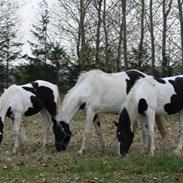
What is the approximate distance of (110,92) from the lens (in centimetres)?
1161

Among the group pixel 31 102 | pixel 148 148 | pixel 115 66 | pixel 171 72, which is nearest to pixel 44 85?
pixel 31 102

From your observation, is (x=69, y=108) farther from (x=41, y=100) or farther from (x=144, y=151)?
(x=144, y=151)

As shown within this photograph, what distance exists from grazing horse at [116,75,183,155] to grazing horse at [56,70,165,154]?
1192 millimetres

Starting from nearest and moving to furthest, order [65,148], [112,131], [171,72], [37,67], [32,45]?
[65,148]
[112,131]
[171,72]
[37,67]
[32,45]

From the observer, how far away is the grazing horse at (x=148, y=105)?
10117 mm

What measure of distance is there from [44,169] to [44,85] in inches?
184

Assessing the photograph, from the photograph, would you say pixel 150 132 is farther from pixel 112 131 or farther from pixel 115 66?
pixel 115 66

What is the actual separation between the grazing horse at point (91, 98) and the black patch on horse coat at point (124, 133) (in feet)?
4.34

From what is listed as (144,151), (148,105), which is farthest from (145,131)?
(148,105)

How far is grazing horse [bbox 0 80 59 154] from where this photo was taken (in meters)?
11.6

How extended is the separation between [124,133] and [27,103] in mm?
3255

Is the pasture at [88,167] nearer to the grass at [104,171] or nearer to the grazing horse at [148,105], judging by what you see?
the grass at [104,171]

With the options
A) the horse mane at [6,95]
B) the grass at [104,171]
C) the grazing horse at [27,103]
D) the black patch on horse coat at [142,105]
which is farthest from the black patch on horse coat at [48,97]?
the grass at [104,171]

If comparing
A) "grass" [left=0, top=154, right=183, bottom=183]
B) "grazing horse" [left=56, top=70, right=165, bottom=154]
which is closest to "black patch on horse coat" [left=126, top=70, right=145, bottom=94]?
"grazing horse" [left=56, top=70, right=165, bottom=154]
